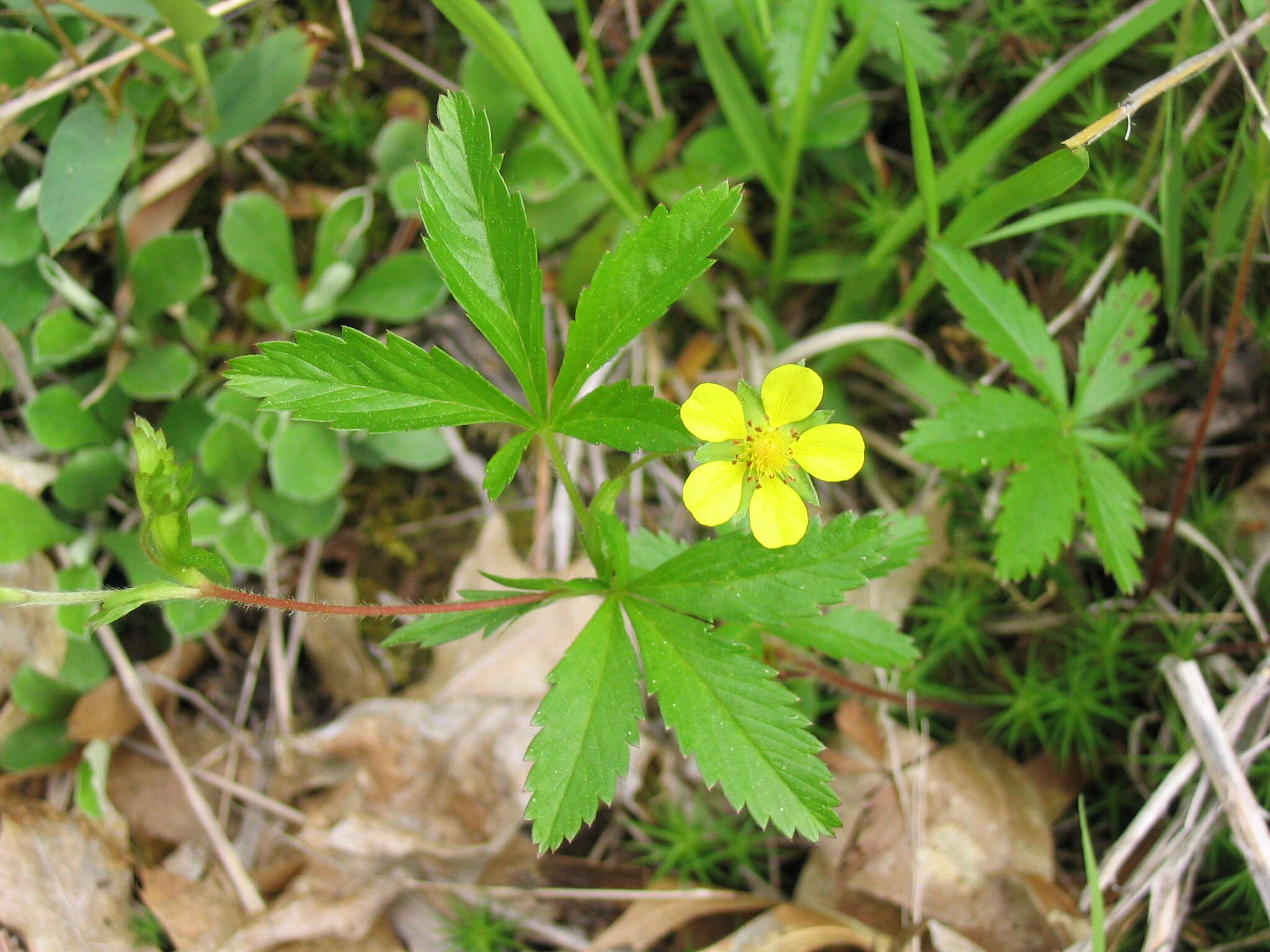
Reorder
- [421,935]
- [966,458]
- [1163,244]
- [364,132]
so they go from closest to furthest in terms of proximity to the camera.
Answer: [966,458], [1163,244], [421,935], [364,132]

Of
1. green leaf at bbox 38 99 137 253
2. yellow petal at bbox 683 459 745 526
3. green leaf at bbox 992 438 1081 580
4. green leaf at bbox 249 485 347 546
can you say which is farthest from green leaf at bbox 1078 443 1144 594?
green leaf at bbox 38 99 137 253

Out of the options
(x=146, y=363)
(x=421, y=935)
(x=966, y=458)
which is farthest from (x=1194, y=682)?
(x=146, y=363)

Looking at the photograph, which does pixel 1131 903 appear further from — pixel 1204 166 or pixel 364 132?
pixel 364 132

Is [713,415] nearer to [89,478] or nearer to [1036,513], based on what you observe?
[1036,513]

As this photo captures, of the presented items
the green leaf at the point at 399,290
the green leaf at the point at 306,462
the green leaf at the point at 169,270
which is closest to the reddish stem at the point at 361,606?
the green leaf at the point at 306,462

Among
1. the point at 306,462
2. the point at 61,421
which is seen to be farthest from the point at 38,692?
the point at 306,462

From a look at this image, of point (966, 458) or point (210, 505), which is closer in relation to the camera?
point (966, 458)
